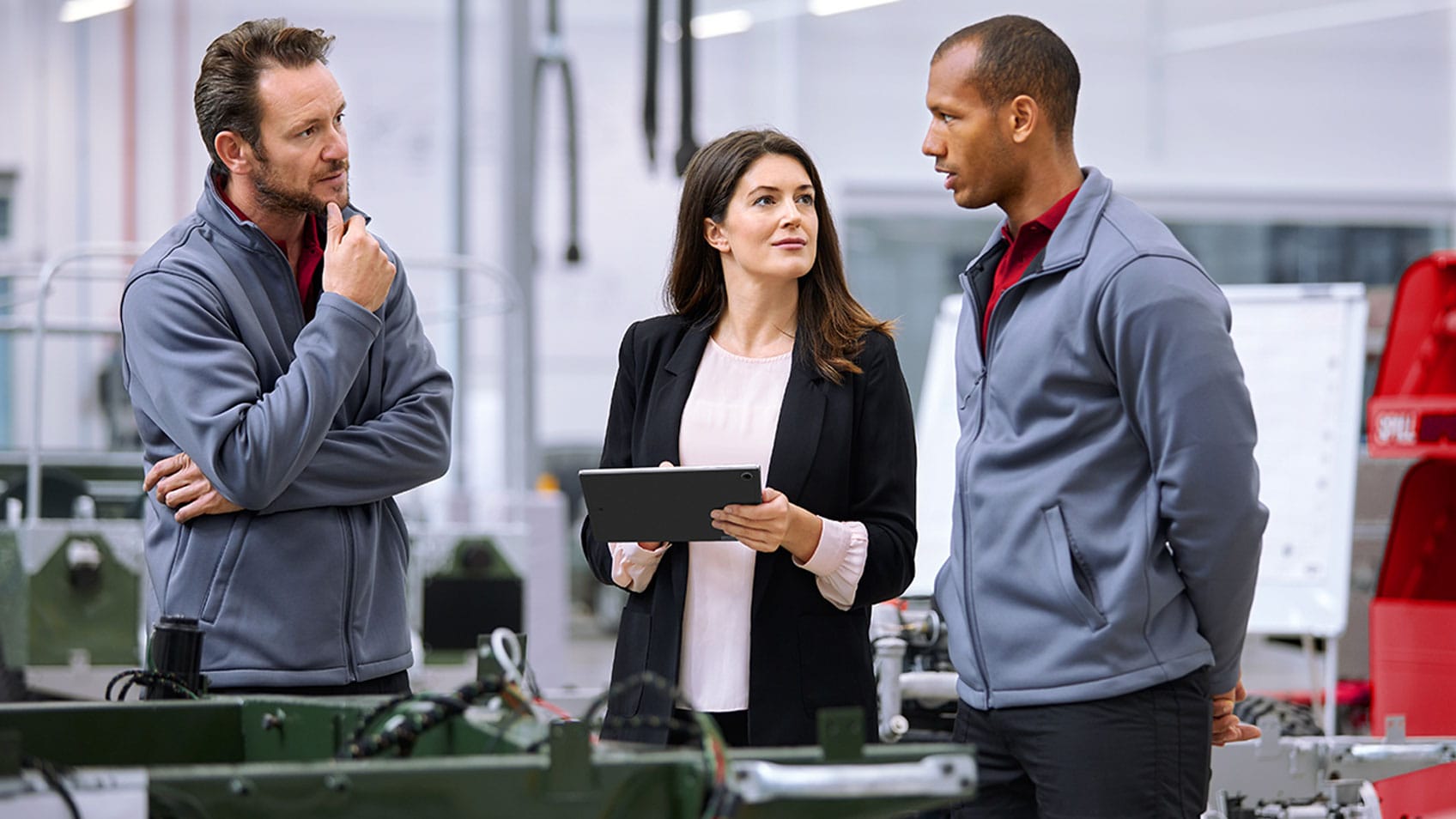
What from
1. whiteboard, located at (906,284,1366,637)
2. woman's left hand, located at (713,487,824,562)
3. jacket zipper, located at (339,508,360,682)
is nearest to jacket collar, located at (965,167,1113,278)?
woman's left hand, located at (713,487,824,562)

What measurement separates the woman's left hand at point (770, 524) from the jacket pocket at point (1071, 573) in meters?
0.29

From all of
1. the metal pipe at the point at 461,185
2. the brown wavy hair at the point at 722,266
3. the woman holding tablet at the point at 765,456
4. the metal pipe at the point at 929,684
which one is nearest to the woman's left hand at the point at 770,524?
the woman holding tablet at the point at 765,456

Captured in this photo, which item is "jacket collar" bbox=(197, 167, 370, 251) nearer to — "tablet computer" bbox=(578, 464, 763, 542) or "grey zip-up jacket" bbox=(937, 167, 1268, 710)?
"tablet computer" bbox=(578, 464, 763, 542)

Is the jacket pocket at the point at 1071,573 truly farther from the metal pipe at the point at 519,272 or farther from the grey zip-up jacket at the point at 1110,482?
the metal pipe at the point at 519,272

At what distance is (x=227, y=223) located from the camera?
6.66ft

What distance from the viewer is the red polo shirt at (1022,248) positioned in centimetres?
199

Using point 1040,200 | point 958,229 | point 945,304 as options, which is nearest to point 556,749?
point 1040,200

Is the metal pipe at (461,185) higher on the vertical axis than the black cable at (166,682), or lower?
higher

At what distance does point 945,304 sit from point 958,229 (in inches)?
124

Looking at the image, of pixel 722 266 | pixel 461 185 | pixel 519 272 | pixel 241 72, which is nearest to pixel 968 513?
pixel 722 266

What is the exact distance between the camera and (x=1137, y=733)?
1.84 metres

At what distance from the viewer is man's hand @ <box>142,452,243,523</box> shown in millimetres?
1936

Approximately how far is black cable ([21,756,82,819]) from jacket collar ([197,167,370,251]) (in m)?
0.87

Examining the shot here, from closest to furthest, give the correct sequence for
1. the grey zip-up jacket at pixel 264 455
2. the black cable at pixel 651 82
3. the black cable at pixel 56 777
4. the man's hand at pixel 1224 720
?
the black cable at pixel 56 777, the grey zip-up jacket at pixel 264 455, the man's hand at pixel 1224 720, the black cable at pixel 651 82
